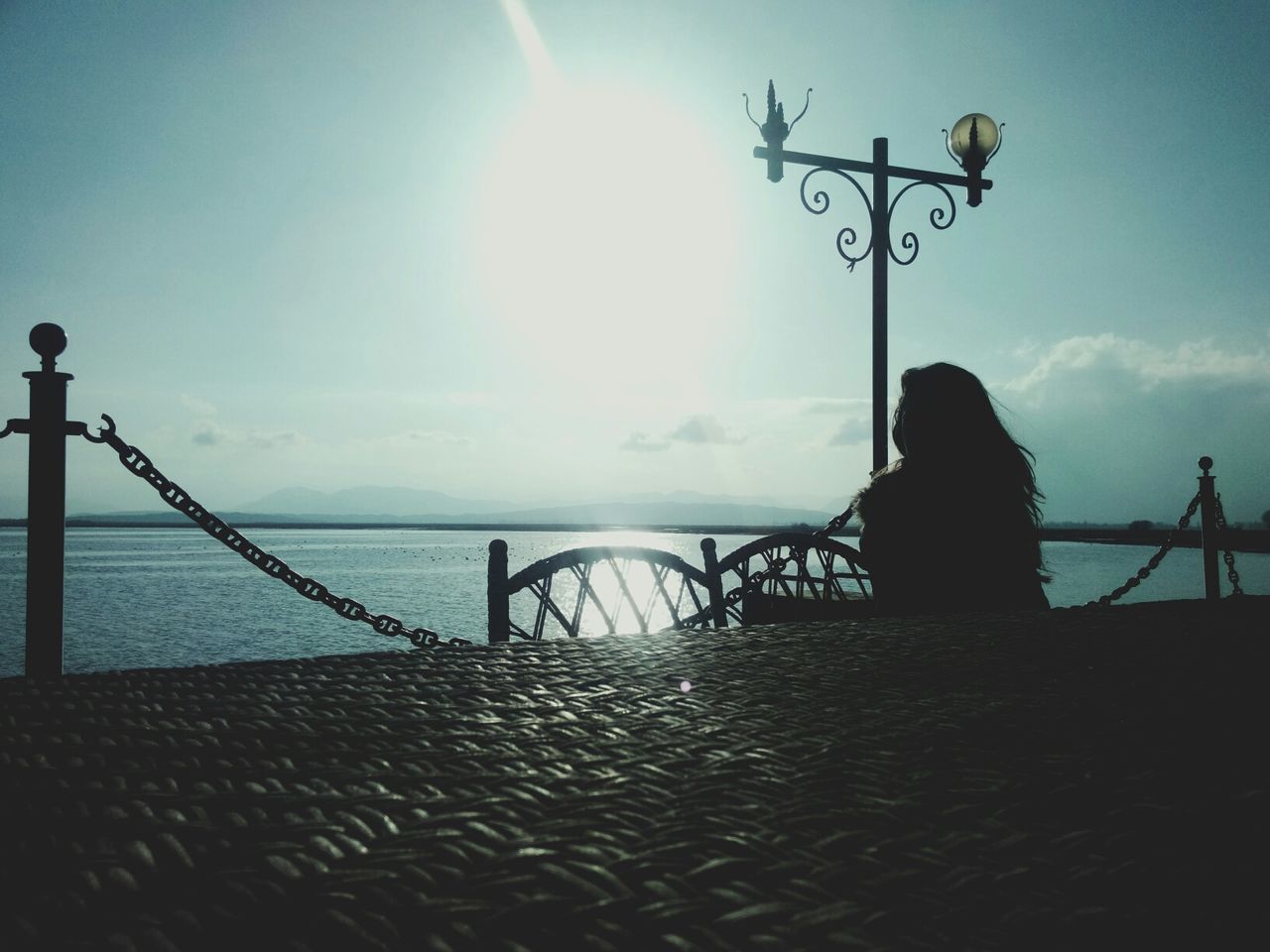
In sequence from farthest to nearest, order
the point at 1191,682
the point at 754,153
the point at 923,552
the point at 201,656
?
the point at 201,656 < the point at 754,153 < the point at 923,552 < the point at 1191,682

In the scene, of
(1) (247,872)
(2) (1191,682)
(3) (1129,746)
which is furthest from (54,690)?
(2) (1191,682)

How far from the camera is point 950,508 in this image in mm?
4238

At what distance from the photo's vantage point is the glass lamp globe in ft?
27.2

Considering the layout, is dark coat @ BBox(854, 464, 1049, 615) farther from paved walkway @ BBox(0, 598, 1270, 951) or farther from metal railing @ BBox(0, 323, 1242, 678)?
paved walkway @ BBox(0, 598, 1270, 951)

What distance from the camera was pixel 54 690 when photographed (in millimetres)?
1112

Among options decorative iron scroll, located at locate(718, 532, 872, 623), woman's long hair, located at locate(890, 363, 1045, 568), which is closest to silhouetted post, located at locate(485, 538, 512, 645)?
decorative iron scroll, located at locate(718, 532, 872, 623)

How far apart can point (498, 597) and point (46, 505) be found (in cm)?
268

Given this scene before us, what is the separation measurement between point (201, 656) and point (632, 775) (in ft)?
95.9

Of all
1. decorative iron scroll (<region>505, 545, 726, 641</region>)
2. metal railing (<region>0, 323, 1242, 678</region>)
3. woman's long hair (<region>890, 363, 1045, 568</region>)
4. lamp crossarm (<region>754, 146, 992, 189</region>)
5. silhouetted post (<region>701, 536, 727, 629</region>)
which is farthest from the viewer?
lamp crossarm (<region>754, 146, 992, 189</region>)

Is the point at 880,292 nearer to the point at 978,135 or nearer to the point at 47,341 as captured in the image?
the point at 978,135

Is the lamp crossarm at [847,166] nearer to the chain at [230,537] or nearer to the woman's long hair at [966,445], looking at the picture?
the woman's long hair at [966,445]

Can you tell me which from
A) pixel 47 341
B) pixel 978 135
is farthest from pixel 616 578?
pixel 978 135

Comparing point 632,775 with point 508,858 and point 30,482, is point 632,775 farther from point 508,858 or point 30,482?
point 30,482

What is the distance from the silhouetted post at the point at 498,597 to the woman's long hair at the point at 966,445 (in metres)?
2.29
